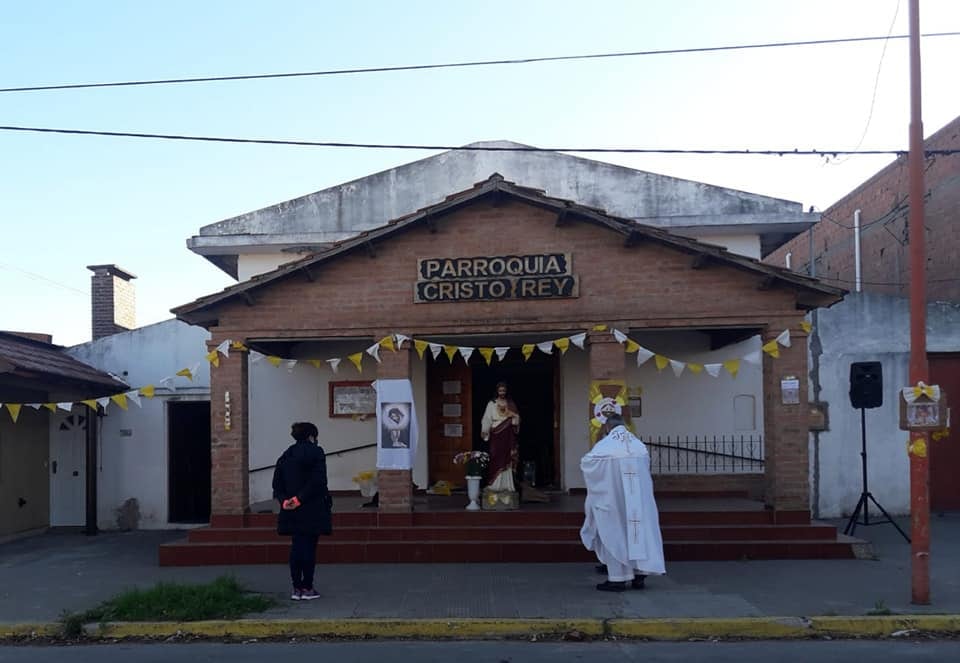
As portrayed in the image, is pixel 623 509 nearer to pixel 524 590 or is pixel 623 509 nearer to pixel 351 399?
pixel 524 590

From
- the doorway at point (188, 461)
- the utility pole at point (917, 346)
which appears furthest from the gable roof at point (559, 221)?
the doorway at point (188, 461)

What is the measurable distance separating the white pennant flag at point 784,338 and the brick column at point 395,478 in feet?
15.2

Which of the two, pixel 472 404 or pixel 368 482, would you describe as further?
pixel 472 404

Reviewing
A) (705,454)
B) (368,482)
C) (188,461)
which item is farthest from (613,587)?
(188,461)

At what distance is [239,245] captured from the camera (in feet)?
50.1

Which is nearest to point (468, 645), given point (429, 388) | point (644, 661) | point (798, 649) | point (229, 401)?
point (644, 661)

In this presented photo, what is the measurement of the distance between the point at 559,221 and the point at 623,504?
384 centimetres

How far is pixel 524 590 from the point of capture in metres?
9.57

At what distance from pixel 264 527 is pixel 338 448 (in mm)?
3394

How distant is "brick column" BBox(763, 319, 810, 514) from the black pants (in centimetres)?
582

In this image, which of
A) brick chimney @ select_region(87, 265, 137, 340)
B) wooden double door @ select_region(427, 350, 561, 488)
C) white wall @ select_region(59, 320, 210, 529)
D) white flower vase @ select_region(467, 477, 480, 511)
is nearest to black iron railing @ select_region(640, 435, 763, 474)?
wooden double door @ select_region(427, 350, 561, 488)

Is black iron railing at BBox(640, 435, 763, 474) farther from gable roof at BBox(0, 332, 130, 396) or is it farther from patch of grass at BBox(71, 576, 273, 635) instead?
gable roof at BBox(0, 332, 130, 396)

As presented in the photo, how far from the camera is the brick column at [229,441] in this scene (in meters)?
11.8

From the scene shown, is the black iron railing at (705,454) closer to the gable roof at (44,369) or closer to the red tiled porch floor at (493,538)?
the red tiled porch floor at (493,538)
